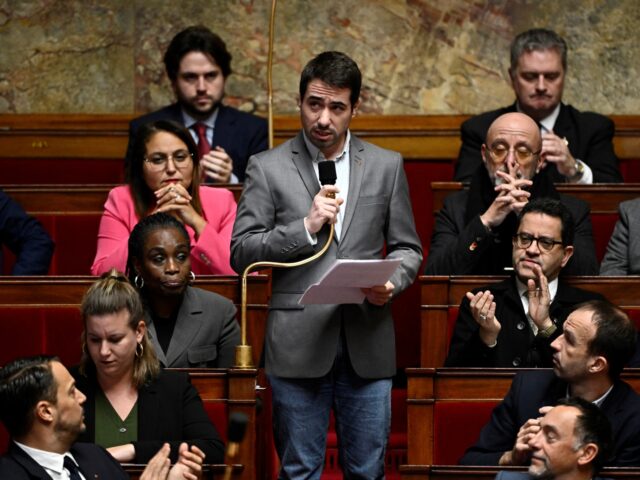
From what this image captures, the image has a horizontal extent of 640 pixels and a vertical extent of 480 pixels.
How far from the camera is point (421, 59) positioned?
3770mm

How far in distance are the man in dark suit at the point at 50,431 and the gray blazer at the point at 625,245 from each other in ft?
3.44

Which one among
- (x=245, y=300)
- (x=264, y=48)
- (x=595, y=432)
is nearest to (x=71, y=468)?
(x=245, y=300)

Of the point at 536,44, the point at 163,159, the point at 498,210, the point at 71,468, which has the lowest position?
the point at 71,468

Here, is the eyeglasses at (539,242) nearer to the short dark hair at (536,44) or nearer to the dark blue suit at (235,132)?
the short dark hair at (536,44)

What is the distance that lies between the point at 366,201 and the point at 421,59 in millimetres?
1433

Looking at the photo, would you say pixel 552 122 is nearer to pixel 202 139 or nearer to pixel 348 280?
pixel 202 139

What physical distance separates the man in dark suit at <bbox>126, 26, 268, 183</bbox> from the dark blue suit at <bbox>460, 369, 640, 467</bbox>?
1.06 m

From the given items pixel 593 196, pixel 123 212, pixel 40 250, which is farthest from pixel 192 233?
pixel 593 196

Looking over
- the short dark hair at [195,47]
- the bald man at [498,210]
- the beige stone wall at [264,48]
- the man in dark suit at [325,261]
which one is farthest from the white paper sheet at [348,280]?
the beige stone wall at [264,48]

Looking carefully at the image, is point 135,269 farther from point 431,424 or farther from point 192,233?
point 431,424

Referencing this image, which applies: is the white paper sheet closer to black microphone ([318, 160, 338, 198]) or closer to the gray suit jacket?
the gray suit jacket

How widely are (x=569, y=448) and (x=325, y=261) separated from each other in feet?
1.62

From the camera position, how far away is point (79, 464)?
6.87 ft

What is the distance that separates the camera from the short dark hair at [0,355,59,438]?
207cm
